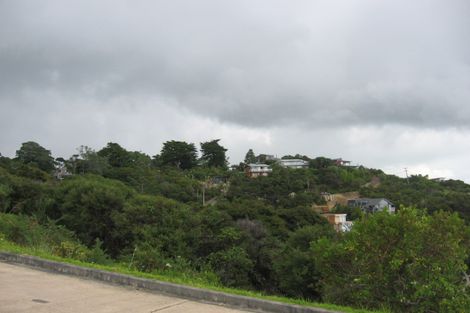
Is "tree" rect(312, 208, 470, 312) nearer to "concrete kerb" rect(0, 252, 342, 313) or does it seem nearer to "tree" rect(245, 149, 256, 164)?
"concrete kerb" rect(0, 252, 342, 313)

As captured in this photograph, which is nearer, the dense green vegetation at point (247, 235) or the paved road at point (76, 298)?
the paved road at point (76, 298)

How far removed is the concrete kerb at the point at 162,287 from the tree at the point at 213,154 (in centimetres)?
7660

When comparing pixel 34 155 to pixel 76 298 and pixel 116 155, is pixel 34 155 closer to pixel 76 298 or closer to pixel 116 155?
pixel 116 155

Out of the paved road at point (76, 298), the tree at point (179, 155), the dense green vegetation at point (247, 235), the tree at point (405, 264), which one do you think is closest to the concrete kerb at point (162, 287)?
the paved road at point (76, 298)

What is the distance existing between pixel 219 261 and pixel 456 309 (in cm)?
1501

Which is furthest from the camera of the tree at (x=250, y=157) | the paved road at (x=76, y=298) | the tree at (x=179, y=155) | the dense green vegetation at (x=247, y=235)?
the tree at (x=250, y=157)

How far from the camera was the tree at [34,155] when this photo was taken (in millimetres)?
64000

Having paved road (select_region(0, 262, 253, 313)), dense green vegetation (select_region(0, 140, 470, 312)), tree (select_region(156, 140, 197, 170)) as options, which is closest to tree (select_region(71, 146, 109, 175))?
dense green vegetation (select_region(0, 140, 470, 312))

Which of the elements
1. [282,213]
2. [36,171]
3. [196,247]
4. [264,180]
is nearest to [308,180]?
[264,180]

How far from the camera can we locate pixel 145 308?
5055mm

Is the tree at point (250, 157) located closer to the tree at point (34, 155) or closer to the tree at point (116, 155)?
the tree at point (116, 155)

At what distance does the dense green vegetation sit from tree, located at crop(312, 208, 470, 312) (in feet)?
0.05

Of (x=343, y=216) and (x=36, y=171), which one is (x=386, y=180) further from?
(x=36, y=171)

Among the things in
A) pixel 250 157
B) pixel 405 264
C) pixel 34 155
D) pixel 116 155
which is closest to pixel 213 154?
pixel 250 157
